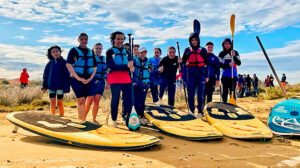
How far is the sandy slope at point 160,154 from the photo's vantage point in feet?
14.0

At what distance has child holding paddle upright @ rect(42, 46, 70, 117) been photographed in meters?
7.24

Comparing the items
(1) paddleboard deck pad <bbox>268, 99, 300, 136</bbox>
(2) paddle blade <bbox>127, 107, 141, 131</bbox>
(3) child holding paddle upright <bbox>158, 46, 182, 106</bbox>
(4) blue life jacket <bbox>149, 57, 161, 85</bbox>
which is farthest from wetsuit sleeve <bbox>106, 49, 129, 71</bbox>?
(1) paddleboard deck pad <bbox>268, 99, 300, 136</bbox>

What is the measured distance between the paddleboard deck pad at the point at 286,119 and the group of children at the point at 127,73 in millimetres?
1617

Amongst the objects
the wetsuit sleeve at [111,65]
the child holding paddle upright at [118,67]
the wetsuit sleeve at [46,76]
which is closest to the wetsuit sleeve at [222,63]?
the child holding paddle upright at [118,67]

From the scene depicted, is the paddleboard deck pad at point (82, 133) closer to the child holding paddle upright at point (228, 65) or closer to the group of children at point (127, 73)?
the group of children at point (127, 73)

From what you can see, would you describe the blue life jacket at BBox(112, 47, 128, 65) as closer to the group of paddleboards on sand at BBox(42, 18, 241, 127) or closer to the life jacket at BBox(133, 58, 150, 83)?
the group of paddleboards on sand at BBox(42, 18, 241, 127)

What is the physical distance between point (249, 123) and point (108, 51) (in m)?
3.05

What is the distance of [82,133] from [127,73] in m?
1.70

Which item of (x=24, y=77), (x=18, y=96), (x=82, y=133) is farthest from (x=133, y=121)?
(x=24, y=77)

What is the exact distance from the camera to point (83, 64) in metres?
6.53

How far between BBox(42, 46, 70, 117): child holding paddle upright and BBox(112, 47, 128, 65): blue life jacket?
149 centimetres

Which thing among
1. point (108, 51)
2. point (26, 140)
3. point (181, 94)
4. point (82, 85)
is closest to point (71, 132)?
point (26, 140)

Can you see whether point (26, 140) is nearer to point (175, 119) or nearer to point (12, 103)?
point (175, 119)

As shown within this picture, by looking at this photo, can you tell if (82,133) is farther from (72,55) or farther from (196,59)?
(196,59)
